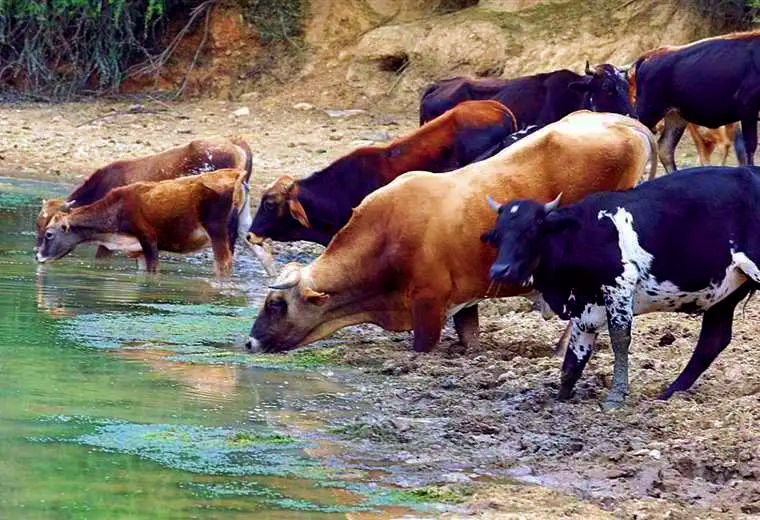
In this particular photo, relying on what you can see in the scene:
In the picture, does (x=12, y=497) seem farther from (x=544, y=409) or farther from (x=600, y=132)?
(x=600, y=132)

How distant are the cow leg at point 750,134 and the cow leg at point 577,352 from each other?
7.07 metres

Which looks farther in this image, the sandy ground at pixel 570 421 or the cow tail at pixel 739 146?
the cow tail at pixel 739 146

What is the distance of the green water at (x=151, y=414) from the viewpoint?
6457 mm

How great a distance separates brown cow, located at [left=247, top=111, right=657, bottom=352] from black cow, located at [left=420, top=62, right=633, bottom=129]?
4874mm

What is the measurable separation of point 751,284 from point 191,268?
804cm

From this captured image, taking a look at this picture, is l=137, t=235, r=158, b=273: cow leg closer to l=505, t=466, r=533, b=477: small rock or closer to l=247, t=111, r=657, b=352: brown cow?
l=247, t=111, r=657, b=352: brown cow

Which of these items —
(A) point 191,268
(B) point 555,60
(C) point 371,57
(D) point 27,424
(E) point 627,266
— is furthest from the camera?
(C) point 371,57

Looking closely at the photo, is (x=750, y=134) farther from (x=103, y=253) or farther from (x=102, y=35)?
(x=102, y=35)

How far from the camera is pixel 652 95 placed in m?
16.2

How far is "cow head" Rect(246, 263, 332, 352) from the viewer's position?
1054 cm

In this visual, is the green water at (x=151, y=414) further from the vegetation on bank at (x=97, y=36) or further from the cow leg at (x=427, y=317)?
the vegetation on bank at (x=97, y=36)

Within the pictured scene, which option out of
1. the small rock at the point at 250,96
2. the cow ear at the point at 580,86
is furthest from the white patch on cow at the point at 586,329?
the small rock at the point at 250,96

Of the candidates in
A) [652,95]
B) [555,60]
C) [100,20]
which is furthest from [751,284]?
[100,20]

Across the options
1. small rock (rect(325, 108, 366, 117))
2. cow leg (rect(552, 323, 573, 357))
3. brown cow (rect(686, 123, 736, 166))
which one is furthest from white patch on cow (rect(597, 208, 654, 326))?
small rock (rect(325, 108, 366, 117))
